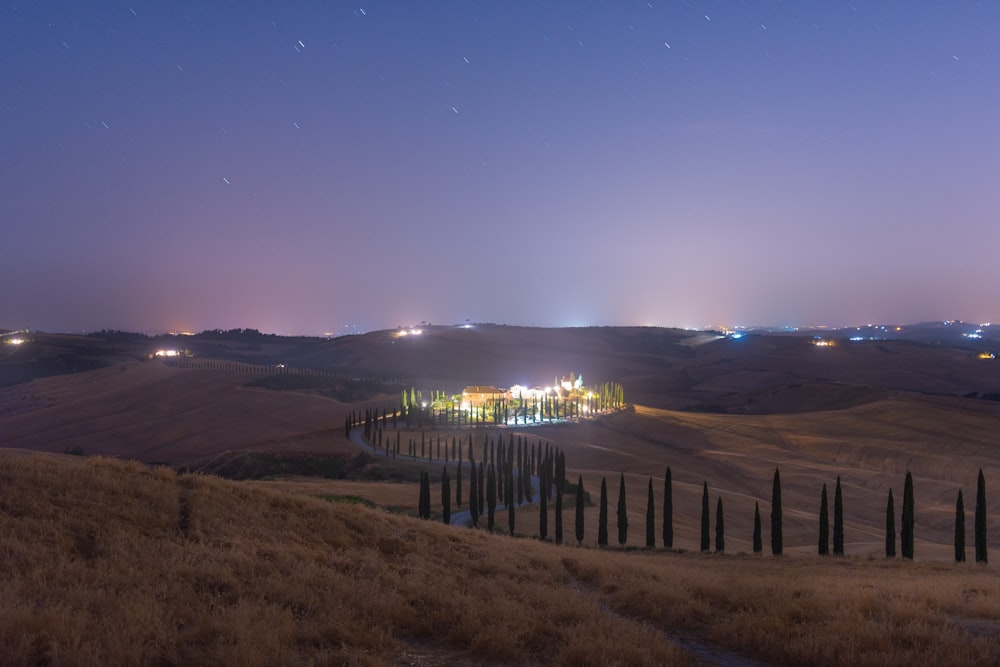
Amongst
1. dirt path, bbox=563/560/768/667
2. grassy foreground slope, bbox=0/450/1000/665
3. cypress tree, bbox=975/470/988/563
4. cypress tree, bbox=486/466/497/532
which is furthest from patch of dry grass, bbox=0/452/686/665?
cypress tree, bbox=975/470/988/563

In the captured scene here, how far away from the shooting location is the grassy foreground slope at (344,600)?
28.3 ft

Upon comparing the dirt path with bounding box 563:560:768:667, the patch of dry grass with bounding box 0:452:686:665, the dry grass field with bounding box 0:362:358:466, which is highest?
the patch of dry grass with bounding box 0:452:686:665

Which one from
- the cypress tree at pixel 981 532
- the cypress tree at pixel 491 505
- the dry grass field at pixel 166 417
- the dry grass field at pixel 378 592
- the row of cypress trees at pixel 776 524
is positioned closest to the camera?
the dry grass field at pixel 378 592

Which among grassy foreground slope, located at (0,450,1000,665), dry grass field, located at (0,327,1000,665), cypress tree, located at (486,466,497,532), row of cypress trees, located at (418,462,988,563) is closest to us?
grassy foreground slope, located at (0,450,1000,665)

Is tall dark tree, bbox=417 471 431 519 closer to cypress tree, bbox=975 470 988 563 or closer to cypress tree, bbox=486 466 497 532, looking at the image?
cypress tree, bbox=486 466 497 532

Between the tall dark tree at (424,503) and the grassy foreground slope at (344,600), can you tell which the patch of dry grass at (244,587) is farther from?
the tall dark tree at (424,503)

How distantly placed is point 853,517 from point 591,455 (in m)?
25.3

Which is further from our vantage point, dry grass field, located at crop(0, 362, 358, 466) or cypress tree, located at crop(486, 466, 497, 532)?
dry grass field, located at crop(0, 362, 358, 466)

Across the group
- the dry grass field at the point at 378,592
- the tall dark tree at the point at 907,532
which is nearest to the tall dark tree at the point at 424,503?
the dry grass field at the point at 378,592

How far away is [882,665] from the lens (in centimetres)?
859

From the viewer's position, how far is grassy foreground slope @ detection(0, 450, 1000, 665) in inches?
339

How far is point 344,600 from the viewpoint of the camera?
36.1ft

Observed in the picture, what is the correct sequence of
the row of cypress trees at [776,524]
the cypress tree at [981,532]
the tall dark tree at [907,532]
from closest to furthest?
the cypress tree at [981,532] → the tall dark tree at [907,532] → the row of cypress trees at [776,524]

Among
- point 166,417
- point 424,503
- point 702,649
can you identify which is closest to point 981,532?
point 424,503
